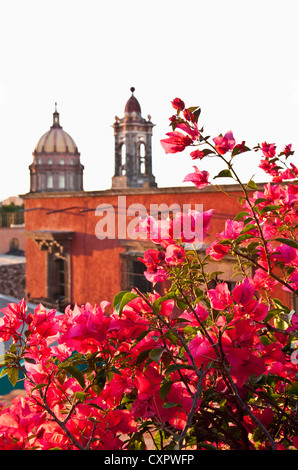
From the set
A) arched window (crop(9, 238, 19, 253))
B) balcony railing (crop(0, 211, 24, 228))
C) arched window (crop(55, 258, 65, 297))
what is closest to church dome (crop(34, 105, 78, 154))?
balcony railing (crop(0, 211, 24, 228))

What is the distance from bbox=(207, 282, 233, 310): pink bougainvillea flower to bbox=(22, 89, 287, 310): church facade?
5.96 meters

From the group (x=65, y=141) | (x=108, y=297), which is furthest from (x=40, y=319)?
(x=65, y=141)

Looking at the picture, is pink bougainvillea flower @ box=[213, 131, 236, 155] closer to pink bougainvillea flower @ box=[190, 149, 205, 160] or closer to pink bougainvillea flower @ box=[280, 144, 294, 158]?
pink bougainvillea flower @ box=[190, 149, 205, 160]

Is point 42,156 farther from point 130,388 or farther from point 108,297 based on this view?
point 130,388

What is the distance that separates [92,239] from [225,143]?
9433mm

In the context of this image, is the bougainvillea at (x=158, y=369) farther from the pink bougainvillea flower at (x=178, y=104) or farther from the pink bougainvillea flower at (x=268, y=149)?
the pink bougainvillea flower at (x=268, y=149)

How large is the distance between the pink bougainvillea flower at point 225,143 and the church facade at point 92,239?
566 cm

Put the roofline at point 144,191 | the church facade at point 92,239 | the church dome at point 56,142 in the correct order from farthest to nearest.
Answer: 1. the church dome at point 56,142
2. the church facade at point 92,239
3. the roofline at point 144,191

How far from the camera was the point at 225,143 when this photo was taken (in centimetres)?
178

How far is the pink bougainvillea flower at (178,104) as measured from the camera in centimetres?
169

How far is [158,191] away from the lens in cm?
916

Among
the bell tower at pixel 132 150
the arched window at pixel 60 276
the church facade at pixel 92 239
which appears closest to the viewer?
the church facade at pixel 92 239

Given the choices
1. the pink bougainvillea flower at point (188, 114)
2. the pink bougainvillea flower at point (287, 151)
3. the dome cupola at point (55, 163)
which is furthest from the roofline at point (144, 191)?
the dome cupola at point (55, 163)
